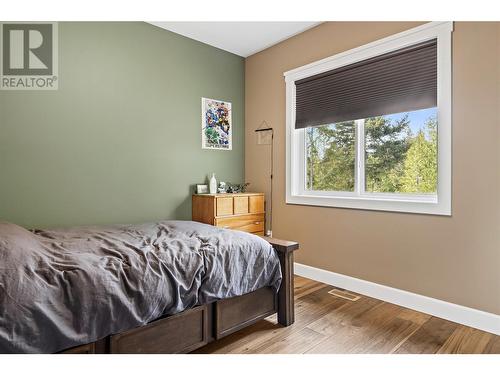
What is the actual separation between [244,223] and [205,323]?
1743 mm

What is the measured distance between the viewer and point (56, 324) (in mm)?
1205

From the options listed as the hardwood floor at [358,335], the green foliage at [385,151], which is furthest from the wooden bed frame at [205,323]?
the green foliage at [385,151]

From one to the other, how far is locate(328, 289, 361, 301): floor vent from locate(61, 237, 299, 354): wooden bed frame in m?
0.73

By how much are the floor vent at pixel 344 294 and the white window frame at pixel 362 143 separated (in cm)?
79

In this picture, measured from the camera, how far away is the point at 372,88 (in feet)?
8.88

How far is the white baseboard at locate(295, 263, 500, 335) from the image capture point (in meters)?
2.10

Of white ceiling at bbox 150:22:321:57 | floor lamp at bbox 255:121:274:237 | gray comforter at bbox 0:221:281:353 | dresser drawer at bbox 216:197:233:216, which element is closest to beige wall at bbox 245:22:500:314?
white ceiling at bbox 150:22:321:57

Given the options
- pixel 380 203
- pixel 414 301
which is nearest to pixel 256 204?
pixel 380 203

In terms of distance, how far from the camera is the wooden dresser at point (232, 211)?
125 inches

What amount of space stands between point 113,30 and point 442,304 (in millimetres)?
3640

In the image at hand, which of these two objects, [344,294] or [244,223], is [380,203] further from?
[244,223]

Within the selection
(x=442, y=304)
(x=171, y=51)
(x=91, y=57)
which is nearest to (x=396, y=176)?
(x=442, y=304)
